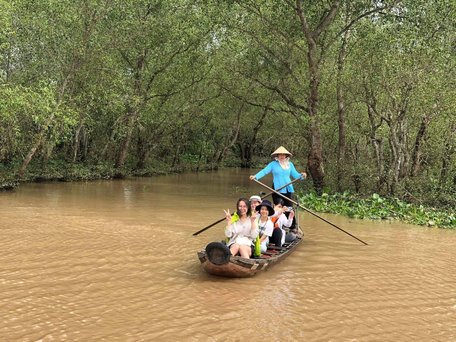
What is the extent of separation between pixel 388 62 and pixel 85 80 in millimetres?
14035

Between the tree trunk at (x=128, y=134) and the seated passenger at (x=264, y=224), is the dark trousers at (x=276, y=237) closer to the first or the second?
the seated passenger at (x=264, y=224)

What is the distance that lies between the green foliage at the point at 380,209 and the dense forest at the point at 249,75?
1.20 m

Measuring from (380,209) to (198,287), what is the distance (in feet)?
32.2

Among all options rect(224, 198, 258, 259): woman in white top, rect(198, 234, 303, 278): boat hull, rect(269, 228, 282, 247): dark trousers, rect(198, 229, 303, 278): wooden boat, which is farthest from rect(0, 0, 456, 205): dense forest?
rect(198, 229, 303, 278): wooden boat

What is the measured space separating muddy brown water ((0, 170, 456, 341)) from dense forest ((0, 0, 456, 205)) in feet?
18.2

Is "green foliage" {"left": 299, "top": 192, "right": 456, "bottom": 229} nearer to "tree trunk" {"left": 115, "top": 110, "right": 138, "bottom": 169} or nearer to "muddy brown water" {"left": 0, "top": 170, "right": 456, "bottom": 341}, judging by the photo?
"muddy brown water" {"left": 0, "top": 170, "right": 456, "bottom": 341}

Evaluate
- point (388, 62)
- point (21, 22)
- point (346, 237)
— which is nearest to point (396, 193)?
point (388, 62)

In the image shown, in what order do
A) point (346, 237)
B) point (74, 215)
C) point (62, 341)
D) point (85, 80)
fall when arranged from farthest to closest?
1. point (85, 80)
2. point (74, 215)
3. point (346, 237)
4. point (62, 341)

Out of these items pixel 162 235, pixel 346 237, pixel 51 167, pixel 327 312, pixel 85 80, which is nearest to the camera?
pixel 327 312

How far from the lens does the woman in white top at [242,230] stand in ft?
25.1

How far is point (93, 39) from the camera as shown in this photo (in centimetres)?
2036

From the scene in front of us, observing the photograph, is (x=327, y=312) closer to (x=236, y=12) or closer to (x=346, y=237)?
(x=346, y=237)

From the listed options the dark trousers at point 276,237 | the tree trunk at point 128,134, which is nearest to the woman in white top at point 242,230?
the dark trousers at point 276,237

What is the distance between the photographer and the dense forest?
619 inches
